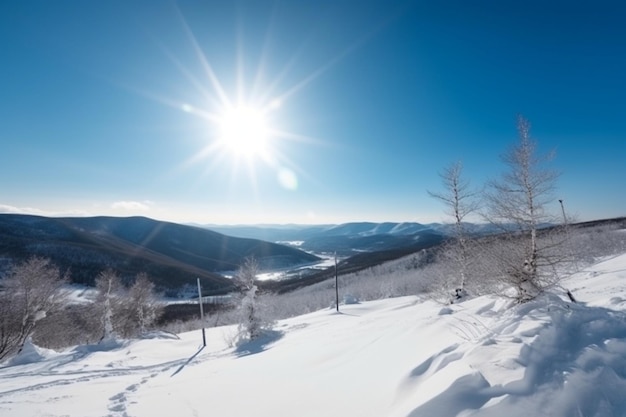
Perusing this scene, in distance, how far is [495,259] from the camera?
982 centimetres

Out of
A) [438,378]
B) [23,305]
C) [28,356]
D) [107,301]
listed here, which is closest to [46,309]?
[23,305]

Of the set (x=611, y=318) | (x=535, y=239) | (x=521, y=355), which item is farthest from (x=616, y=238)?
(x=521, y=355)

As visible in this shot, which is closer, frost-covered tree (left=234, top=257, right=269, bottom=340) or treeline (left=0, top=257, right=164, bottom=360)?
frost-covered tree (left=234, top=257, right=269, bottom=340)

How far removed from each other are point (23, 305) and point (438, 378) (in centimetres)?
3814

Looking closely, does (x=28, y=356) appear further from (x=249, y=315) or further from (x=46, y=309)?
(x=249, y=315)

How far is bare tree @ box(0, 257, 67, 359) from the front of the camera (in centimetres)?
2678

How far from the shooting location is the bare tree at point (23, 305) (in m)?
26.8

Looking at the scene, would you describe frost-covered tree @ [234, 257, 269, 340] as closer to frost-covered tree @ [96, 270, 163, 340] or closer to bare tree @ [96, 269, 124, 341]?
bare tree @ [96, 269, 124, 341]

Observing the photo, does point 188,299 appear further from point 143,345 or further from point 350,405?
point 350,405

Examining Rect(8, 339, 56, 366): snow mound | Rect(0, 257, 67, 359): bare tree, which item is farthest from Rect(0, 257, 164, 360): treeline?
Rect(8, 339, 56, 366): snow mound

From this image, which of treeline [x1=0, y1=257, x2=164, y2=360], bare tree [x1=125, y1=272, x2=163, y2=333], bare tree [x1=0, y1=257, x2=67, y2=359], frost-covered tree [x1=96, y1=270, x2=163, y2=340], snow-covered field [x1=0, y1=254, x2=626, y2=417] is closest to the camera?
snow-covered field [x1=0, y1=254, x2=626, y2=417]

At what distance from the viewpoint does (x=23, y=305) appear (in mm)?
28484

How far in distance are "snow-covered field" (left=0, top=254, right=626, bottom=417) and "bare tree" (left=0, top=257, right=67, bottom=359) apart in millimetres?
21802

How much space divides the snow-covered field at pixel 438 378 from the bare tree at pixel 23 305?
21.8 m
